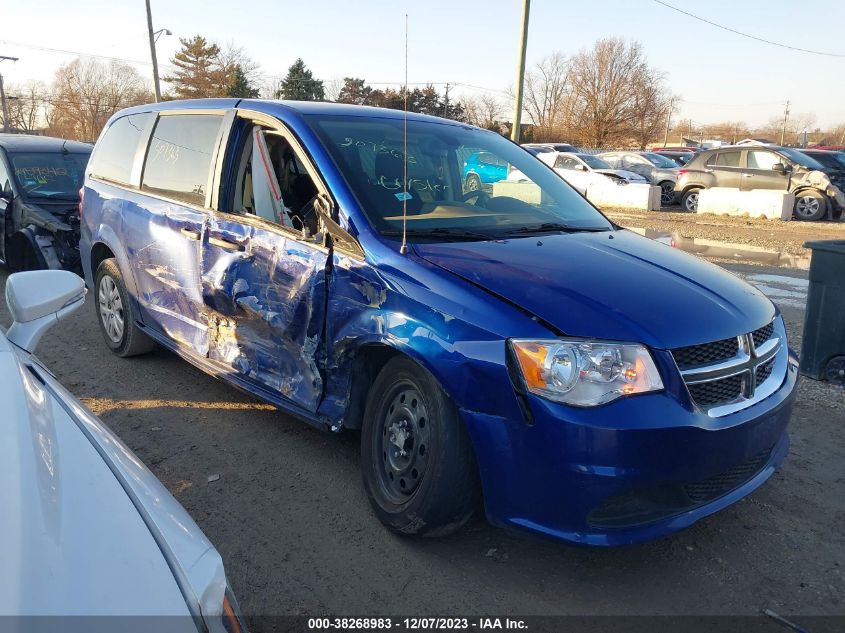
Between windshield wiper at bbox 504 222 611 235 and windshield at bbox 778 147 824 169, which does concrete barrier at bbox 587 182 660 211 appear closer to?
windshield at bbox 778 147 824 169

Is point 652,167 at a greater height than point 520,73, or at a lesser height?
lesser

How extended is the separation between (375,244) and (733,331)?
1.55 metres

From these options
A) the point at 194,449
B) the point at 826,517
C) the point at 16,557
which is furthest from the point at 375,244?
the point at 826,517

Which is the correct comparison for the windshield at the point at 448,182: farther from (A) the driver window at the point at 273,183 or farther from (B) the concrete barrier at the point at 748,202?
(B) the concrete barrier at the point at 748,202

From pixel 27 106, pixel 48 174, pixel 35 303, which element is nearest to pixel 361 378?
pixel 35 303

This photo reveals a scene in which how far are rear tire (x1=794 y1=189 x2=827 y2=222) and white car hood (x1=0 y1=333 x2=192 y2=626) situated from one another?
56.7 feet

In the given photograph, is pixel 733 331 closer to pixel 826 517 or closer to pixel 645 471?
pixel 645 471

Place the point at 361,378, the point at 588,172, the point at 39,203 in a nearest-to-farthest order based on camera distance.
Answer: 1. the point at 361,378
2. the point at 39,203
3. the point at 588,172

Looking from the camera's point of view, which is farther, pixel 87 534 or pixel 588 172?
pixel 588 172

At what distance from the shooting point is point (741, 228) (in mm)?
15023

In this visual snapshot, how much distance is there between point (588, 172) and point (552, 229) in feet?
59.8

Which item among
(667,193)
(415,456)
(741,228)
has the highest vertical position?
(667,193)

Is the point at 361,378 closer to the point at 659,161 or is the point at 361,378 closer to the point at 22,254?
the point at 22,254

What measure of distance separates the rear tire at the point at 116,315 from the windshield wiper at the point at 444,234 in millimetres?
2773
